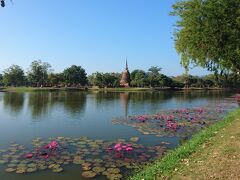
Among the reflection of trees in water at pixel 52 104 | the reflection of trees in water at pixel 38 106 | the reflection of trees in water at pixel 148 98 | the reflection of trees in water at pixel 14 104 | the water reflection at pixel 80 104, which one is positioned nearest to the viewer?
the reflection of trees in water at pixel 38 106

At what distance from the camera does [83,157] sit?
587 inches

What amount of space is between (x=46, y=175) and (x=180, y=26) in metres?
19.8

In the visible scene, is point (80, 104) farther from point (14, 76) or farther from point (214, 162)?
point (14, 76)

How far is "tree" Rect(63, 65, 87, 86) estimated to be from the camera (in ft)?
444

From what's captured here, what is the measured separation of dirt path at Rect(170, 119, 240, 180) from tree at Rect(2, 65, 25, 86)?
131 metres

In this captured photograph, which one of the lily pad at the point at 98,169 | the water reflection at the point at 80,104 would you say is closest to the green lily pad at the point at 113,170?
the lily pad at the point at 98,169

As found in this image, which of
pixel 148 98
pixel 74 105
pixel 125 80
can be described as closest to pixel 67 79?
pixel 125 80

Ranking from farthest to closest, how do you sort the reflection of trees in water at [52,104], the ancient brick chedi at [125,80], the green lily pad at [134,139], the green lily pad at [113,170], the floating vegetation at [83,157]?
the ancient brick chedi at [125,80] < the reflection of trees in water at [52,104] < the green lily pad at [134,139] < the floating vegetation at [83,157] < the green lily pad at [113,170]

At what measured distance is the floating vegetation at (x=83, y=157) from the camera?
42.6 feet

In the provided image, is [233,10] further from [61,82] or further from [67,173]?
[61,82]

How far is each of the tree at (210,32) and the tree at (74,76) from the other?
367 feet

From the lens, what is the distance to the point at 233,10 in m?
22.0

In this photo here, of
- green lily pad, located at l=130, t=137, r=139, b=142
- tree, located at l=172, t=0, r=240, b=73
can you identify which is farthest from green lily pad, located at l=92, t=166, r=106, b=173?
tree, located at l=172, t=0, r=240, b=73

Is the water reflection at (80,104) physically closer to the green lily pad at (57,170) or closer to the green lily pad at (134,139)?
the green lily pad at (134,139)
